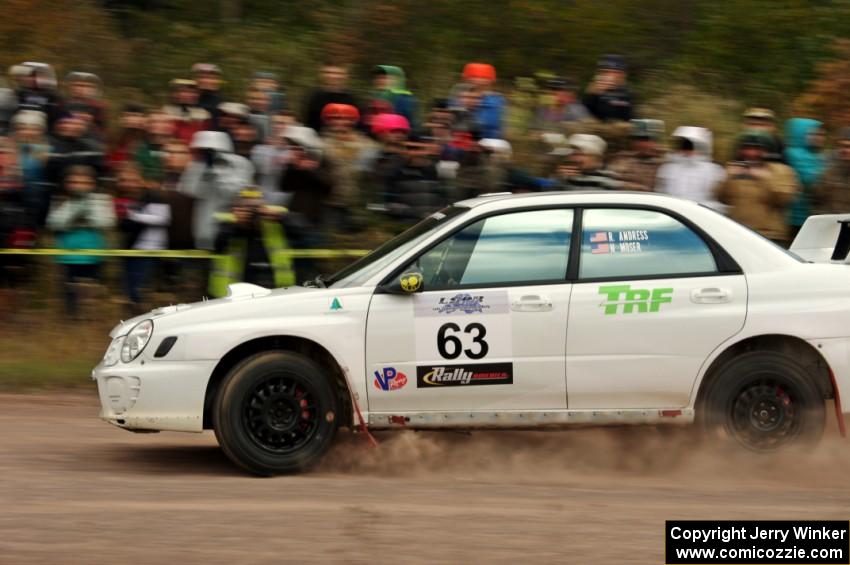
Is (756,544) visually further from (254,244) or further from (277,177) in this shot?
(277,177)

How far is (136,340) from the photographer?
7.78m

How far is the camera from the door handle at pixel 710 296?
7820 mm

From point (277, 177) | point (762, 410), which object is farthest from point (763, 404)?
point (277, 177)

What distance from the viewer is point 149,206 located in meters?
11.8

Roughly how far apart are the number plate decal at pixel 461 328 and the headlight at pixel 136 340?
1.61 meters

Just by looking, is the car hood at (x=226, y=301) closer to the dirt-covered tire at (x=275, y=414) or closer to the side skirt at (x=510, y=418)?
the dirt-covered tire at (x=275, y=414)

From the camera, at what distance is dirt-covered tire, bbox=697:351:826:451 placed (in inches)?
308

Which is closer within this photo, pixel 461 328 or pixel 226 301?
pixel 461 328

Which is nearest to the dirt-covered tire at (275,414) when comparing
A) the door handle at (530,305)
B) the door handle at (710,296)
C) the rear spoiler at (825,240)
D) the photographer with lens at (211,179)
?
the door handle at (530,305)

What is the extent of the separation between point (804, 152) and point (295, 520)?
23.8 ft

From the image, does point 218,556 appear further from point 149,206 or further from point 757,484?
point 149,206

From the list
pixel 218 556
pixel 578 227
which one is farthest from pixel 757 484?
pixel 218 556

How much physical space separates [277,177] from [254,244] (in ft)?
2.41

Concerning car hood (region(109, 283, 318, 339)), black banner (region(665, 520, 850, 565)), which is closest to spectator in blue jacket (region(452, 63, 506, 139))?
car hood (region(109, 283, 318, 339))
